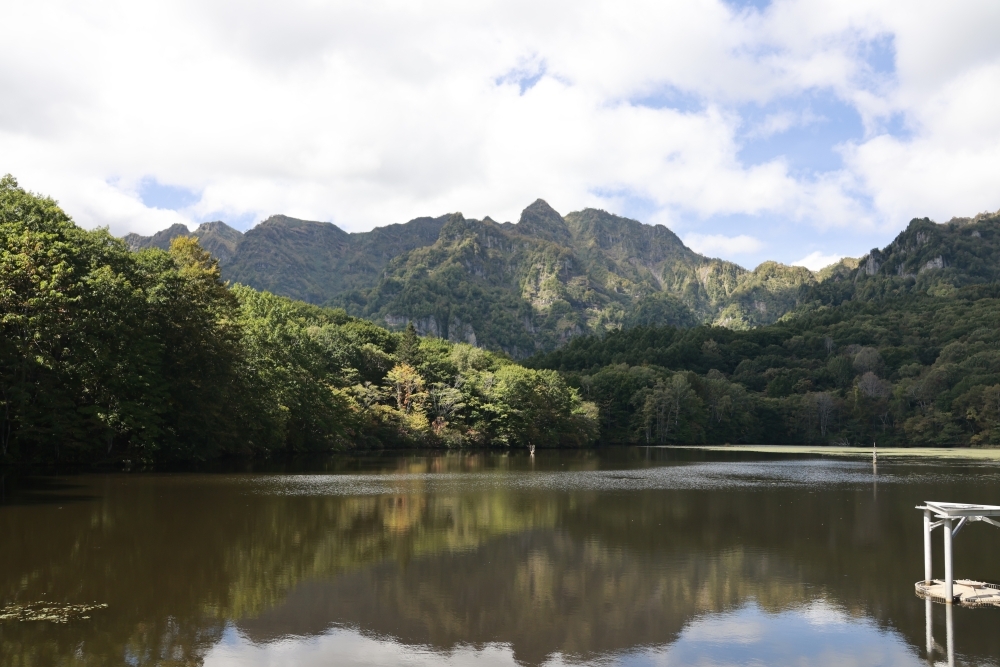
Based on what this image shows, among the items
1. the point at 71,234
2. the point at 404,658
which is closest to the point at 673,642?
the point at 404,658

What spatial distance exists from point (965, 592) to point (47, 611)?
52.7ft

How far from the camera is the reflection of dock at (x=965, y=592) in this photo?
14.0 meters

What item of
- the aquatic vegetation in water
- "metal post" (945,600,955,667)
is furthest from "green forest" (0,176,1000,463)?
"metal post" (945,600,955,667)

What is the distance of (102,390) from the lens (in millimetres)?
41031

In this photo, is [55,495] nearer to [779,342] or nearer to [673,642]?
[673,642]

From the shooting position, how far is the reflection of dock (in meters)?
14.0

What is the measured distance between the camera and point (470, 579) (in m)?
16.0

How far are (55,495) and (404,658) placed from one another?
906 inches

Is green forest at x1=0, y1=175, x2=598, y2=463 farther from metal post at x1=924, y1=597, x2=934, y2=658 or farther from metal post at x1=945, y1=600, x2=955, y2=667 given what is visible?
metal post at x1=945, y1=600, x2=955, y2=667

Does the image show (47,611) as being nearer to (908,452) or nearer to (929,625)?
(929,625)

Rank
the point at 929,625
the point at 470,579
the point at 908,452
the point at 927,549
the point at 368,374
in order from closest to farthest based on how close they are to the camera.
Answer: the point at 929,625 → the point at 927,549 → the point at 470,579 → the point at 908,452 → the point at 368,374

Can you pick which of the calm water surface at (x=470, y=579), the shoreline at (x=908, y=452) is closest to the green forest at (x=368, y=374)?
the calm water surface at (x=470, y=579)

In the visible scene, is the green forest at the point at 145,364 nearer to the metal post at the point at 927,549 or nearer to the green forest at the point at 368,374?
the green forest at the point at 368,374

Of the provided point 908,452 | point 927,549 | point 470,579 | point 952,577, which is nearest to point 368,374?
point 908,452
